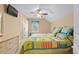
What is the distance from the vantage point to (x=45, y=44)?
46.2 inches

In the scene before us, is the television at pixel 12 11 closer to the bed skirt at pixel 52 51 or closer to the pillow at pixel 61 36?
the bed skirt at pixel 52 51

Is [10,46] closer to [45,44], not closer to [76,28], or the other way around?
[45,44]

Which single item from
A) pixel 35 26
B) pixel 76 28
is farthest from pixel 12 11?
pixel 76 28

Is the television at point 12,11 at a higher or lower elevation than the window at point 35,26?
higher

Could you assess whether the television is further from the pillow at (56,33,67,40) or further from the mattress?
the pillow at (56,33,67,40)

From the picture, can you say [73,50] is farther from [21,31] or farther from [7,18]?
[7,18]

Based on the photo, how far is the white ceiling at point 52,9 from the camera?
3.75 feet

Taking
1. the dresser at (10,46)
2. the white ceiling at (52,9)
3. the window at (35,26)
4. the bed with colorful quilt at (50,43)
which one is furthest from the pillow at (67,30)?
the dresser at (10,46)

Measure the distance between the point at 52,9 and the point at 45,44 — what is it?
340 millimetres

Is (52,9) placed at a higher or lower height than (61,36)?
higher

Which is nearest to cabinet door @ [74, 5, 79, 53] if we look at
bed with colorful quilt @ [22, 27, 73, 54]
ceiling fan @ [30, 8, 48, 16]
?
bed with colorful quilt @ [22, 27, 73, 54]

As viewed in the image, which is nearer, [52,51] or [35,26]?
[52,51]

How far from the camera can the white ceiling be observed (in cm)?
114
